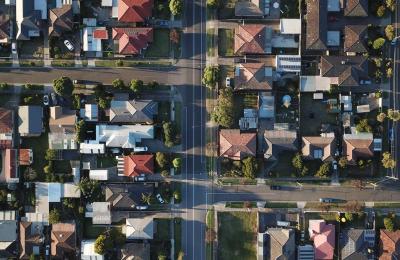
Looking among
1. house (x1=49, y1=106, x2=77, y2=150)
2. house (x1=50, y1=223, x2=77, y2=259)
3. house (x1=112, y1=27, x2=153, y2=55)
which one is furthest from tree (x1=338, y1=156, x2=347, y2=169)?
house (x1=50, y1=223, x2=77, y2=259)

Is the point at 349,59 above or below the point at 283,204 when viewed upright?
above

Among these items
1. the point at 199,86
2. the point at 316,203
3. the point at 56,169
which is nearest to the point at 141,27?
the point at 199,86

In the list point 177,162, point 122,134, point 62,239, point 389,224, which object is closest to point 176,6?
point 122,134

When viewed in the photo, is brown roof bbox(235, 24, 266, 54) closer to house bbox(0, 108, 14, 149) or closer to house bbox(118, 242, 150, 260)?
house bbox(118, 242, 150, 260)

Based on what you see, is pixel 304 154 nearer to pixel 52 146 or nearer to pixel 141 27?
pixel 141 27

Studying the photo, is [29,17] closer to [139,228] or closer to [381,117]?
[139,228]

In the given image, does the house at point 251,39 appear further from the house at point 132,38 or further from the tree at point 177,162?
the tree at point 177,162

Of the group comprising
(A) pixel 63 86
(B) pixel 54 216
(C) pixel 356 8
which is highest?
(C) pixel 356 8
